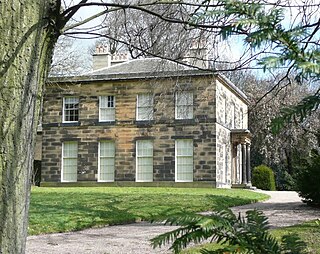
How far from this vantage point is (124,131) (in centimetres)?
2750

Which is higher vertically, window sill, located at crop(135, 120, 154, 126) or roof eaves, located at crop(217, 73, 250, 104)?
roof eaves, located at crop(217, 73, 250, 104)

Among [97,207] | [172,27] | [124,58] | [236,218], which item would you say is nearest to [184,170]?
[124,58]

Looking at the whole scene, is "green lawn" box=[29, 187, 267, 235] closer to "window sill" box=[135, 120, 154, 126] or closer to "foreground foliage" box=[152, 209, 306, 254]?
"foreground foliage" box=[152, 209, 306, 254]

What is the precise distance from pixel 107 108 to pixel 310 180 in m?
15.9

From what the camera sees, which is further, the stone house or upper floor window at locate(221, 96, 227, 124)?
upper floor window at locate(221, 96, 227, 124)

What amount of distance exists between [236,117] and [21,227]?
96.6ft

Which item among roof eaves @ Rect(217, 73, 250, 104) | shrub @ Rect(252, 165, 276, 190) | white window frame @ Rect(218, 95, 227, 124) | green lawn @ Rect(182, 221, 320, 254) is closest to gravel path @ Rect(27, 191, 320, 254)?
green lawn @ Rect(182, 221, 320, 254)

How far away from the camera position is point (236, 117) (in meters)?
31.7

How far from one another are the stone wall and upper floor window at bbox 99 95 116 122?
236mm

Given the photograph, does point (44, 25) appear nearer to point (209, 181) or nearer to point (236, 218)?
point (236, 218)

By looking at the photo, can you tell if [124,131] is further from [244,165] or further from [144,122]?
[244,165]

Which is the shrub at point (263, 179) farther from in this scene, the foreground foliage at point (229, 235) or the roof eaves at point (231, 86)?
the foreground foliage at point (229, 235)

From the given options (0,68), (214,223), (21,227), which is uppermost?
(0,68)

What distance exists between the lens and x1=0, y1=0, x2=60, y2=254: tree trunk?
2762 mm
